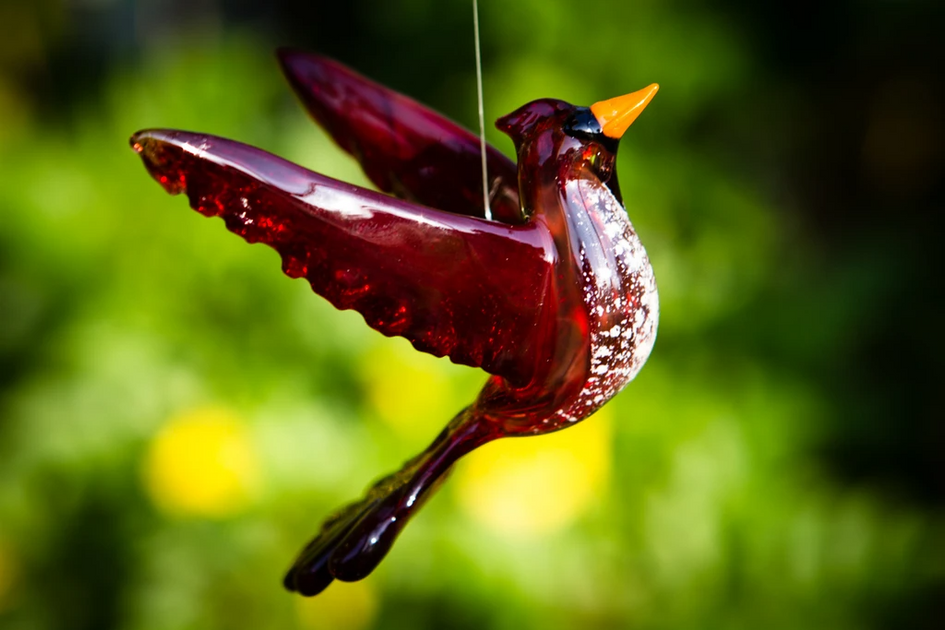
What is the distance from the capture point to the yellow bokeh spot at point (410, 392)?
1.26m

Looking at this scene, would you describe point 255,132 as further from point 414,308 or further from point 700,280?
point 414,308

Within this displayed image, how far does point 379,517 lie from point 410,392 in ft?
2.99

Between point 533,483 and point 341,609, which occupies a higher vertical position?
point 533,483

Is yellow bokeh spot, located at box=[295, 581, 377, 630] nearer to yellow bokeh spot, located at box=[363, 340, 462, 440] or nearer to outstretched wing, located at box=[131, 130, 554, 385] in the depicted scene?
yellow bokeh spot, located at box=[363, 340, 462, 440]

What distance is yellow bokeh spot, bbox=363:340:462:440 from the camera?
4.15 ft

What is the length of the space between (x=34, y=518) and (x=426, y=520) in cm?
60

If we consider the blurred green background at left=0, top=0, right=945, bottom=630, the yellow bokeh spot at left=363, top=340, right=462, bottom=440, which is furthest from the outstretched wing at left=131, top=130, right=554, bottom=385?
the yellow bokeh spot at left=363, top=340, right=462, bottom=440

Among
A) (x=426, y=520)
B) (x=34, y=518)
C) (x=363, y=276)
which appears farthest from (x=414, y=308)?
(x=34, y=518)

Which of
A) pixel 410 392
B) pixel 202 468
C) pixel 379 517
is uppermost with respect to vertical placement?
pixel 410 392

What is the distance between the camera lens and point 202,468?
49.3 inches

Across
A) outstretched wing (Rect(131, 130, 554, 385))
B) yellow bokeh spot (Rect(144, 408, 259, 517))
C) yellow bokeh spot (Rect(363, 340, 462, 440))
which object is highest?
yellow bokeh spot (Rect(363, 340, 462, 440))

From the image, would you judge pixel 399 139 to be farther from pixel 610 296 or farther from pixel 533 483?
pixel 533 483

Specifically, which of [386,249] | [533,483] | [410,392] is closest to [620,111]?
[386,249]

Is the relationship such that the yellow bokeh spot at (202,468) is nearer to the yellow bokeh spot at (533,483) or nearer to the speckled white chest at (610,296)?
the yellow bokeh spot at (533,483)
